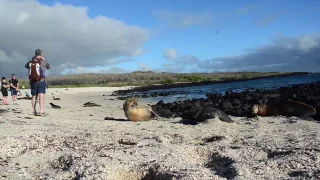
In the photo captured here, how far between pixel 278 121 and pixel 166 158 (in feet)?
15.2

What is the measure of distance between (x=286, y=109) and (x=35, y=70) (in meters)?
6.83

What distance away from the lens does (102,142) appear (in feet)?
19.0

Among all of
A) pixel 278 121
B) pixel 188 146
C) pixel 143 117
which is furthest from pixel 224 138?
pixel 143 117

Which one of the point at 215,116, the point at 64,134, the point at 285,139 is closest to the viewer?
the point at 285,139

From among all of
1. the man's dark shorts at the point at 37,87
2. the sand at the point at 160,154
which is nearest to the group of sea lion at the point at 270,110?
the man's dark shorts at the point at 37,87

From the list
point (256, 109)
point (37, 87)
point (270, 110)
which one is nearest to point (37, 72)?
point (37, 87)

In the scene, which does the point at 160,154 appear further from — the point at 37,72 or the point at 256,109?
the point at 37,72

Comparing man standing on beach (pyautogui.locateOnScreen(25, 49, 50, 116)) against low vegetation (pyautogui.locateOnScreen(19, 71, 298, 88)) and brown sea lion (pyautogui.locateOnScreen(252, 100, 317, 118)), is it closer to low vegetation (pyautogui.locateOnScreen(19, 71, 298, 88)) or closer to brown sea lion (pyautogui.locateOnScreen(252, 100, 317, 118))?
brown sea lion (pyautogui.locateOnScreen(252, 100, 317, 118))

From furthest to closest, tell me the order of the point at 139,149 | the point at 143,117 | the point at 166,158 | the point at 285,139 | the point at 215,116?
1. the point at 143,117
2. the point at 215,116
3. the point at 285,139
4. the point at 139,149
5. the point at 166,158

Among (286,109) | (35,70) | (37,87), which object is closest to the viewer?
(286,109)

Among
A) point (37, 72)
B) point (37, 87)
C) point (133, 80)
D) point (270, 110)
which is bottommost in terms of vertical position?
point (270, 110)

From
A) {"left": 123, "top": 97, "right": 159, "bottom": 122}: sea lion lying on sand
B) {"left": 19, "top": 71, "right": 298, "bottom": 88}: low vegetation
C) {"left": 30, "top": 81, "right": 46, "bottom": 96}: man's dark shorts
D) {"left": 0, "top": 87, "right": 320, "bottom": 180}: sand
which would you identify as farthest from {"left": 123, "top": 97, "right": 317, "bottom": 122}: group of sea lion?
{"left": 19, "top": 71, "right": 298, "bottom": 88}: low vegetation

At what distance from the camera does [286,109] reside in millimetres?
9969

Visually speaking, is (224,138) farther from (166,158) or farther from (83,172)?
(83,172)
